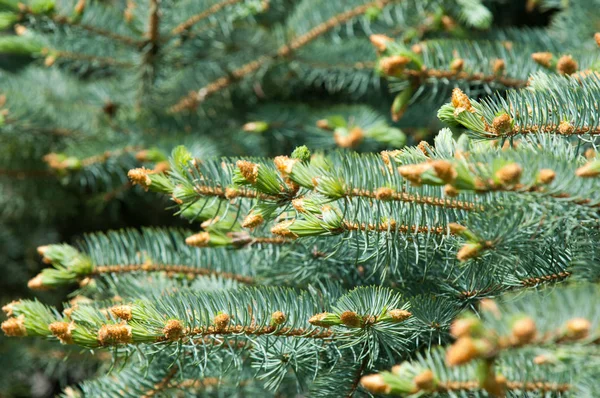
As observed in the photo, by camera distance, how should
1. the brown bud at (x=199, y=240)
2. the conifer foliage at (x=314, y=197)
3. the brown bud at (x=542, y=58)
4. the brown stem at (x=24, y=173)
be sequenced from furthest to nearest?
the brown stem at (x=24, y=173) < the brown bud at (x=542, y=58) < the brown bud at (x=199, y=240) < the conifer foliage at (x=314, y=197)

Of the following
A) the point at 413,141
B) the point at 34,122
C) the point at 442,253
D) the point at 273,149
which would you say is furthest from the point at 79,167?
the point at 442,253

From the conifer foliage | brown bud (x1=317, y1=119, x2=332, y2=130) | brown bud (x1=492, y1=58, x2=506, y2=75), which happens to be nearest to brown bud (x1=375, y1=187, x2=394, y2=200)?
the conifer foliage

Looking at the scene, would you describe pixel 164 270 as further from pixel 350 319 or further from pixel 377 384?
pixel 377 384

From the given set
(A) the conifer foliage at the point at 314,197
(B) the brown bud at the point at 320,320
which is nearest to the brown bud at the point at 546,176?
(A) the conifer foliage at the point at 314,197

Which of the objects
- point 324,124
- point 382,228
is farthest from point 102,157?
point 382,228

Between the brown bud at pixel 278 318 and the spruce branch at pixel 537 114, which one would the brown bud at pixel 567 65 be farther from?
the brown bud at pixel 278 318

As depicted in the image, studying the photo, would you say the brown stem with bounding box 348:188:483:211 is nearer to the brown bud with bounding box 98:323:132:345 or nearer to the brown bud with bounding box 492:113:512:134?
the brown bud with bounding box 492:113:512:134

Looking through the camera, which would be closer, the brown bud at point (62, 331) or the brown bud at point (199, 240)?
the brown bud at point (62, 331)
